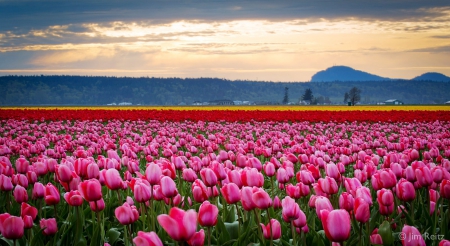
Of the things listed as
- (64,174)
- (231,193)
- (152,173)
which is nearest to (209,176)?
(152,173)

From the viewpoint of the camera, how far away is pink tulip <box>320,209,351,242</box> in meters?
2.37

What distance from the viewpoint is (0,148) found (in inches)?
324

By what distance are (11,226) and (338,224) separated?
1.98 meters

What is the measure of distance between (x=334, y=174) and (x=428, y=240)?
104 cm

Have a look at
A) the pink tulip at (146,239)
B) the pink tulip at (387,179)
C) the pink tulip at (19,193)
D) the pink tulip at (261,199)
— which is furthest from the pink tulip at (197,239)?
the pink tulip at (19,193)

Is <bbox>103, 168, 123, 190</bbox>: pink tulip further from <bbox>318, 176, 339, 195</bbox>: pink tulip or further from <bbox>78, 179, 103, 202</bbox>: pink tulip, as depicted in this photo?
<bbox>318, 176, 339, 195</bbox>: pink tulip

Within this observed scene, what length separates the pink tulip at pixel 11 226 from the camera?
2871 mm

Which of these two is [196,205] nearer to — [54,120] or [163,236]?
[163,236]

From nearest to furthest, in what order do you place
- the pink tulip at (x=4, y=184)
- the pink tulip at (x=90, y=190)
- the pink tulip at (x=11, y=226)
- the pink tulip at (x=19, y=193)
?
the pink tulip at (x=11, y=226)
the pink tulip at (x=90, y=190)
the pink tulip at (x=19, y=193)
the pink tulip at (x=4, y=184)

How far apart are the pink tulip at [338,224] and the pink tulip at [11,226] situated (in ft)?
6.17

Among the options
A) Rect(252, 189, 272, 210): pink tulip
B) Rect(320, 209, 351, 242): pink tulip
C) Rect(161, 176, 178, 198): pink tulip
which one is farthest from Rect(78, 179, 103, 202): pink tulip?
Rect(320, 209, 351, 242): pink tulip

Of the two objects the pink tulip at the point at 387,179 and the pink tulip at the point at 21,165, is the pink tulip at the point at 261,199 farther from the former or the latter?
the pink tulip at the point at 21,165

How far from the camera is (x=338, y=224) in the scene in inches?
93.7

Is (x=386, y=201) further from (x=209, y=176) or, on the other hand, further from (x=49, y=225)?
(x=49, y=225)
